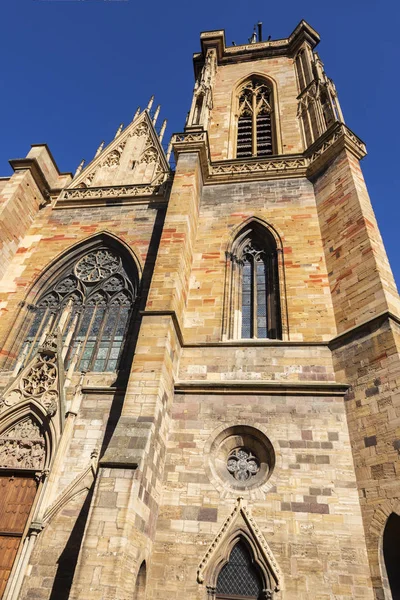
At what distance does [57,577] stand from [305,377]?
201 inches

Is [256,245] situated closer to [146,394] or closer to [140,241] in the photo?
[140,241]

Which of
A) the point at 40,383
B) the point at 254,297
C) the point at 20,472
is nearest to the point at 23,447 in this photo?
the point at 20,472

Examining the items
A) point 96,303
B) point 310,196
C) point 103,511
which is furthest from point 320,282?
point 103,511

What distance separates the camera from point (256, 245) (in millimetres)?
10898

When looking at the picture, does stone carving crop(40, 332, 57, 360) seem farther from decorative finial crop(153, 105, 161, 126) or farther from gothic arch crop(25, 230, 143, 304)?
decorative finial crop(153, 105, 161, 126)

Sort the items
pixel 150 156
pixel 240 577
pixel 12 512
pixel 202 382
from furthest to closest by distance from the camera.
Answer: pixel 150 156, pixel 202 382, pixel 12 512, pixel 240 577

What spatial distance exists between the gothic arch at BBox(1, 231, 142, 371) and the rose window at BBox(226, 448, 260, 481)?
416cm

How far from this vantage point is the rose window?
7.07 metres

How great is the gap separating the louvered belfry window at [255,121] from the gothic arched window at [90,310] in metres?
6.61

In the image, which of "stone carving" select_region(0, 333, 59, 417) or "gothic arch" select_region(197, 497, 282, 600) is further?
"stone carving" select_region(0, 333, 59, 417)

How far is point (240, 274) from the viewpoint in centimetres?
1025

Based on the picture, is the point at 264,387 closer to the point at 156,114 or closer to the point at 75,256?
the point at 75,256

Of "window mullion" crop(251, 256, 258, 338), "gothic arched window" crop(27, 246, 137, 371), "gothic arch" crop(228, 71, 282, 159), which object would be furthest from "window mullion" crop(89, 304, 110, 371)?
"gothic arch" crop(228, 71, 282, 159)

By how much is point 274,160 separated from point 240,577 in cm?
1038
